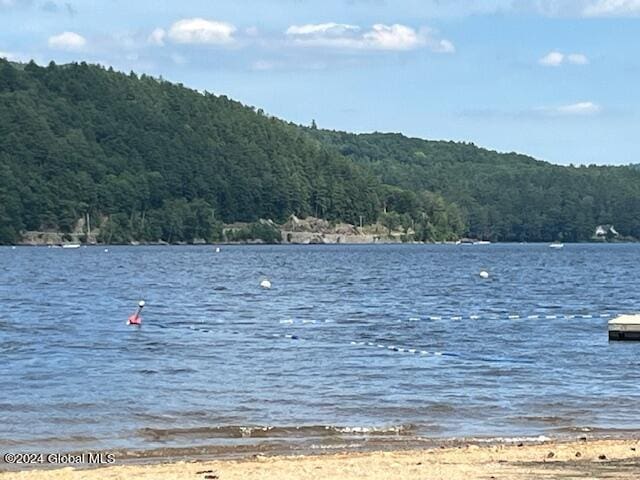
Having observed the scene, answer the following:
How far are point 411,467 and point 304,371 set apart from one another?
16.7 meters

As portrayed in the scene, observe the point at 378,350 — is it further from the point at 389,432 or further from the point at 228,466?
the point at 228,466

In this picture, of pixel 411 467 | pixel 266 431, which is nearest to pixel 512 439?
pixel 266 431

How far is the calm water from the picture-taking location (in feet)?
86.0

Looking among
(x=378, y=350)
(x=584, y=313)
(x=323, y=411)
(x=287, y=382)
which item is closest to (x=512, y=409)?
(x=323, y=411)

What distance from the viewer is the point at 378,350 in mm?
43188

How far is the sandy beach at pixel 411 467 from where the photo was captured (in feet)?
62.0

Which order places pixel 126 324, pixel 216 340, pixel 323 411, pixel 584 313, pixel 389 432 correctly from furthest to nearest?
pixel 584 313 → pixel 126 324 → pixel 216 340 → pixel 323 411 → pixel 389 432

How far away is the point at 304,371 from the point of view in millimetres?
36375

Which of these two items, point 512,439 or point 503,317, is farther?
point 503,317

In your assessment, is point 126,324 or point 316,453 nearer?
point 316,453

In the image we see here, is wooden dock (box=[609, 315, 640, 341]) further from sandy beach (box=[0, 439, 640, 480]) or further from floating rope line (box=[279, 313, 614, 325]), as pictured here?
sandy beach (box=[0, 439, 640, 480])

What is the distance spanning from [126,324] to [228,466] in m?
35.3

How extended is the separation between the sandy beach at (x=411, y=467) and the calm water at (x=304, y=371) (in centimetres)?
288

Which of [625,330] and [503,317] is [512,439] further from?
[503,317]
